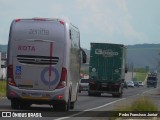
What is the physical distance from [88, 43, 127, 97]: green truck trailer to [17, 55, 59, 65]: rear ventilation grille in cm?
2584

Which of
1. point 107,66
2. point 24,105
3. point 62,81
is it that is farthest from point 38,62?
point 107,66

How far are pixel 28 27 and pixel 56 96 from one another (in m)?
2.78

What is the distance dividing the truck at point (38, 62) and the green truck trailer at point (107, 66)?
2562cm

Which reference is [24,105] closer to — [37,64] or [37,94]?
[37,94]

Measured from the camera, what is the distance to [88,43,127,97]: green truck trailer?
4953 cm

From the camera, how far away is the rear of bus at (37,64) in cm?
2377

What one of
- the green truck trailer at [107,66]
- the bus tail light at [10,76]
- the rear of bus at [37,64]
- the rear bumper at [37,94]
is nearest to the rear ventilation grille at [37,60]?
the rear of bus at [37,64]

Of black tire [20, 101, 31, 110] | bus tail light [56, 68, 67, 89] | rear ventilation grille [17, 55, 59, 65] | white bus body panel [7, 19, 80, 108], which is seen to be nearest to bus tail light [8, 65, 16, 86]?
white bus body panel [7, 19, 80, 108]

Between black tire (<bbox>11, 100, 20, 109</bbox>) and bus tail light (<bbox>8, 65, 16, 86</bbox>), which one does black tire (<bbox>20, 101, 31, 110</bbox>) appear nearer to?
black tire (<bbox>11, 100, 20, 109</bbox>)

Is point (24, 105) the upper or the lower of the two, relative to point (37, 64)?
lower

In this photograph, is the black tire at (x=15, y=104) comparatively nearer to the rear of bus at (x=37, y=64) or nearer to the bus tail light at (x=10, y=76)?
the rear of bus at (x=37, y=64)

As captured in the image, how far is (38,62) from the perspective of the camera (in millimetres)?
23844

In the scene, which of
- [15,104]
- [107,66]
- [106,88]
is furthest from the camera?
[106,88]

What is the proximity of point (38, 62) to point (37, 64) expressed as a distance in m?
0.09
